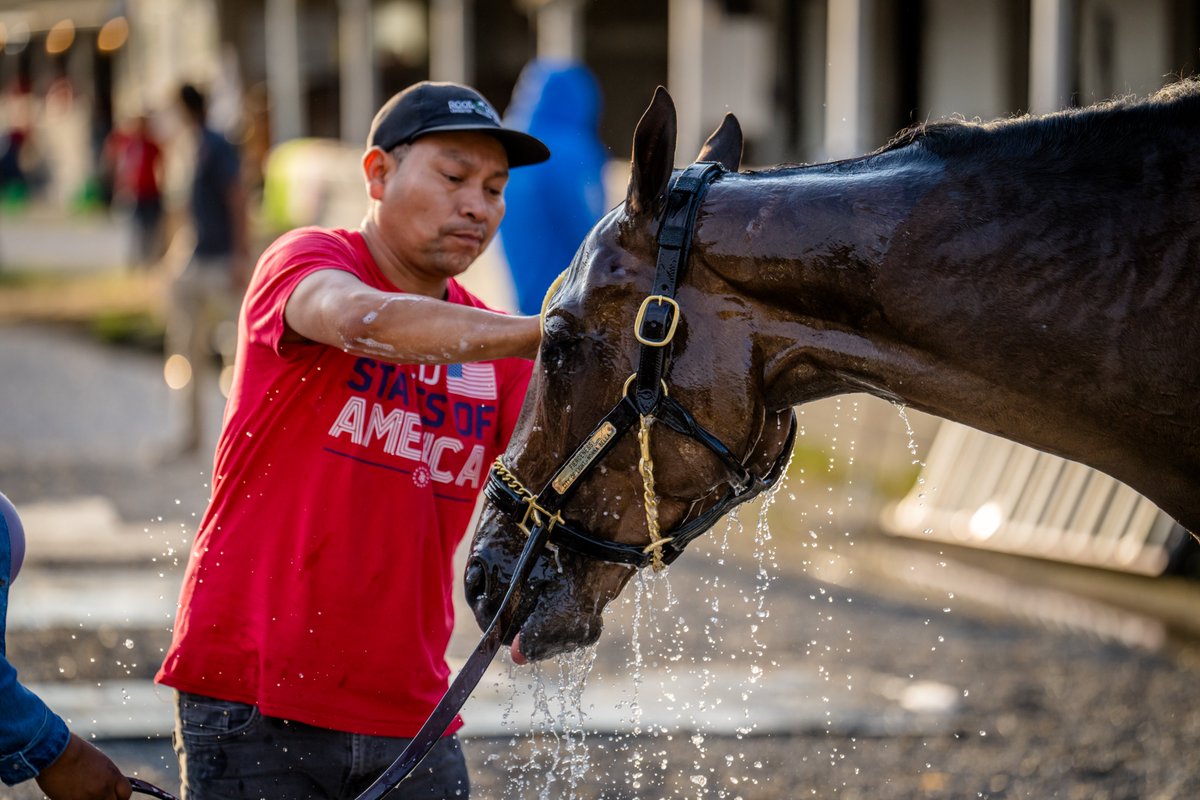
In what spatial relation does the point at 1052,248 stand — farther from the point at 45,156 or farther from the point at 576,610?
the point at 45,156

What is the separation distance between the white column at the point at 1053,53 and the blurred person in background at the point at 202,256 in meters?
5.05

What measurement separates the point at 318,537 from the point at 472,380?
48 cm

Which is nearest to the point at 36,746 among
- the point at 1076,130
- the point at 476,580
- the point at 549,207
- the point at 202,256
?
the point at 476,580

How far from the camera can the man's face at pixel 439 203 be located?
302cm

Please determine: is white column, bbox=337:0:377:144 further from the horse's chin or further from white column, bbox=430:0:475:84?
the horse's chin

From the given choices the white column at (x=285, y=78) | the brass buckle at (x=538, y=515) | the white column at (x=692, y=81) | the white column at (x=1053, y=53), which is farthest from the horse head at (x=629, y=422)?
the white column at (x=285, y=78)

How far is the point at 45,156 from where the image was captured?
1385 inches

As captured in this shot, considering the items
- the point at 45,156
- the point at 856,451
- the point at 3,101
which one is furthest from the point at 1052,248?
the point at 3,101

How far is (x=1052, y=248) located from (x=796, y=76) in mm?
13657

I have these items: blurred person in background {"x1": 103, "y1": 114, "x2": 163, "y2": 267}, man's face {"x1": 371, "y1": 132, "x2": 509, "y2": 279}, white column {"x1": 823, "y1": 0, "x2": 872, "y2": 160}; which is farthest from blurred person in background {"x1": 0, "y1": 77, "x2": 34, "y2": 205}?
man's face {"x1": 371, "y1": 132, "x2": 509, "y2": 279}

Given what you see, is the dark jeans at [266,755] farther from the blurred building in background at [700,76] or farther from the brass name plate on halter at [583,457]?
the blurred building in background at [700,76]

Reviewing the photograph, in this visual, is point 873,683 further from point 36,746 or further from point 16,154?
point 16,154

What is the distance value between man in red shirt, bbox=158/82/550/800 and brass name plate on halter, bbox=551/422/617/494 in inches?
14.1

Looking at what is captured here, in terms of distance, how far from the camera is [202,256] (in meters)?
9.70
